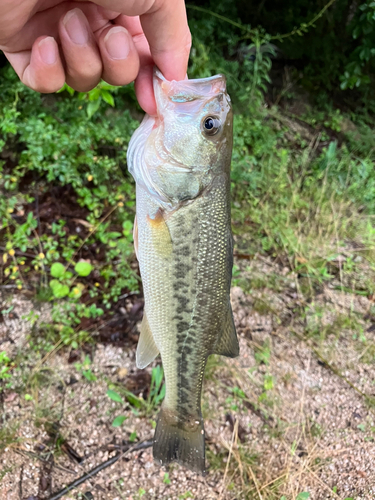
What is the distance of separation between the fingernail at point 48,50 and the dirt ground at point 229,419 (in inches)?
80.6

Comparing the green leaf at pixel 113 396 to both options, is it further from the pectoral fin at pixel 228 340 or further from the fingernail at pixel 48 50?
the fingernail at pixel 48 50

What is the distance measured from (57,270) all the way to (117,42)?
1996 millimetres

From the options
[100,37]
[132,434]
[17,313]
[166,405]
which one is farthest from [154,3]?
[132,434]

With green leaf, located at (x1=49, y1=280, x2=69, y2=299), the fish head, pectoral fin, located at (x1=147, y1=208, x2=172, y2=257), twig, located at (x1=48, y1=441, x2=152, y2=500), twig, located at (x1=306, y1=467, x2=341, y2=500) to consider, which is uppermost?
the fish head

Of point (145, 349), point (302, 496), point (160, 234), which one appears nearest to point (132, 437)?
point (145, 349)

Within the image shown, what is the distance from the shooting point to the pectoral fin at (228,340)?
1.79m

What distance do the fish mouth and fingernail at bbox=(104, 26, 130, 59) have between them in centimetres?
19

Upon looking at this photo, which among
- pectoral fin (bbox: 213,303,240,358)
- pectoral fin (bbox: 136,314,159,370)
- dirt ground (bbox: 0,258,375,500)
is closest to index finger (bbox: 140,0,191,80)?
pectoral fin (bbox: 213,303,240,358)

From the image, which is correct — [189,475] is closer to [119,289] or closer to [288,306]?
[119,289]

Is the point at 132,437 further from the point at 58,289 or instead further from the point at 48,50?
the point at 48,50

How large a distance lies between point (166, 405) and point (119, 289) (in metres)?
1.26

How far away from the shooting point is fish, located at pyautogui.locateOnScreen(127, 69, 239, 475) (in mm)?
1515

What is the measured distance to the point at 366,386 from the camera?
3.00m

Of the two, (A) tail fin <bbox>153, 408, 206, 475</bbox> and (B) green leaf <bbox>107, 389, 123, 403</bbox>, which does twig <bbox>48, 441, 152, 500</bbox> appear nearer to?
(B) green leaf <bbox>107, 389, 123, 403</bbox>
